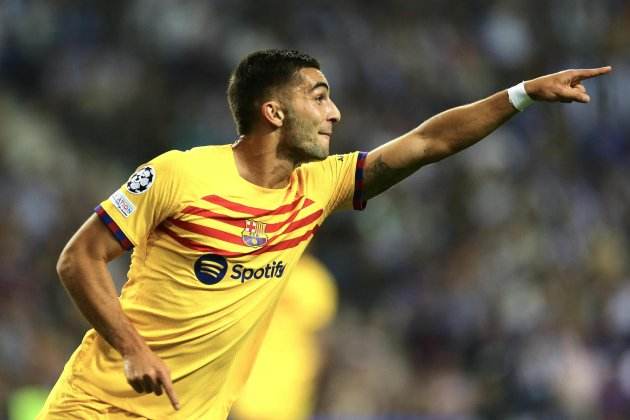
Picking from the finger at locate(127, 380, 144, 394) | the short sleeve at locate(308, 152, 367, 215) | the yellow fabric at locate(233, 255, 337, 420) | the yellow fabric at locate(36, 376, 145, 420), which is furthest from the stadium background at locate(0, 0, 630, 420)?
the finger at locate(127, 380, 144, 394)

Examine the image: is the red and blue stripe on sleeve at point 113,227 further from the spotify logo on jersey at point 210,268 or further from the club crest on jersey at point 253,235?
the club crest on jersey at point 253,235

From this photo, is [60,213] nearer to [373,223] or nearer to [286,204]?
[373,223]

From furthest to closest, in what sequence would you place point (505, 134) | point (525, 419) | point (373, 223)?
1. point (505, 134)
2. point (373, 223)
3. point (525, 419)

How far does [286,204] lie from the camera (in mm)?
5215

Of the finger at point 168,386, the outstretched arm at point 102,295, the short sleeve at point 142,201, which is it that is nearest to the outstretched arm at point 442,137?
the short sleeve at point 142,201

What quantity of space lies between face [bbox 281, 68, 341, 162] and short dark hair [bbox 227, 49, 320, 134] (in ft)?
0.15

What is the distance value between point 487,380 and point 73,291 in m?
6.44

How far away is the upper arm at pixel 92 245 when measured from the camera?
4.86 meters

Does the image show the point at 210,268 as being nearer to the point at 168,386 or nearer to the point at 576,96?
the point at 168,386

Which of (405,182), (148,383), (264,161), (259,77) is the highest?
(259,77)

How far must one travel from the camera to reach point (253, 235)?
16.8 ft

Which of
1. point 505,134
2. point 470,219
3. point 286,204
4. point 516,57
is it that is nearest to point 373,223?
point 470,219

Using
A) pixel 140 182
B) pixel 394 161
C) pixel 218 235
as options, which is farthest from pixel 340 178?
pixel 140 182

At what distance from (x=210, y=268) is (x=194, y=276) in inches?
2.6
